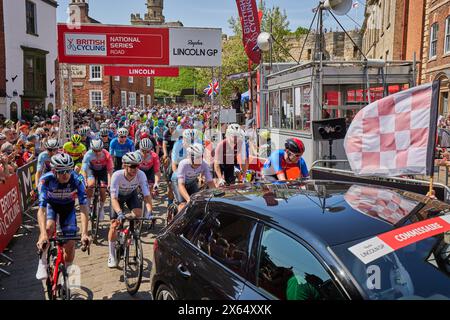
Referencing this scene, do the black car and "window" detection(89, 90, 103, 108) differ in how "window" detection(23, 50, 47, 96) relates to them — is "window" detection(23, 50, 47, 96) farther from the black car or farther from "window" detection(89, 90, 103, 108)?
the black car

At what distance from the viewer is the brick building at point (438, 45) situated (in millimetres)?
20922

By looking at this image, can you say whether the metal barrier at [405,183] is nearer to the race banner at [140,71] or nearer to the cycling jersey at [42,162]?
the cycling jersey at [42,162]

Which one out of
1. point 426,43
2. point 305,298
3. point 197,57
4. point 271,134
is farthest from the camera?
point 426,43

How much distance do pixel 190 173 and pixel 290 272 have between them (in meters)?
4.38

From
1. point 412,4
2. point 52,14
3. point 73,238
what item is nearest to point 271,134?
point 73,238

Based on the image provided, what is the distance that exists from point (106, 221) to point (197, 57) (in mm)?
6733

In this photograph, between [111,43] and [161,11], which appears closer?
[111,43]

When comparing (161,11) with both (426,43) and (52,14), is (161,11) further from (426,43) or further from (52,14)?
(426,43)

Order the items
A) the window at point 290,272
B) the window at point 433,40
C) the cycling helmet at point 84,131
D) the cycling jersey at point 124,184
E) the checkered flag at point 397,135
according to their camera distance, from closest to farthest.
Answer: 1. the window at point 290,272
2. the checkered flag at point 397,135
3. the cycling jersey at point 124,184
4. the cycling helmet at point 84,131
5. the window at point 433,40

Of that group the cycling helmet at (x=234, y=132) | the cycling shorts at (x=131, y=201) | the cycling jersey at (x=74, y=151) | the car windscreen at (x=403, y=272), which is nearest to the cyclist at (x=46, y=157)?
the cycling jersey at (x=74, y=151)

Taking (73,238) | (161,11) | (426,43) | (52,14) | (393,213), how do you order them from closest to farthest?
(393,213) < (73,238) < (426,43) < (52,14) < (161,11)

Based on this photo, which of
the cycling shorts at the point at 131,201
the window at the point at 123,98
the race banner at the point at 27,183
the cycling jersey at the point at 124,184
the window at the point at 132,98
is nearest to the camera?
the cycling jersey at the point at 124,184

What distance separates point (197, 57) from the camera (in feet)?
43.7

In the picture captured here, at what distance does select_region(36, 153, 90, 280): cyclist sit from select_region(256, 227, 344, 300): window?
117 inches
